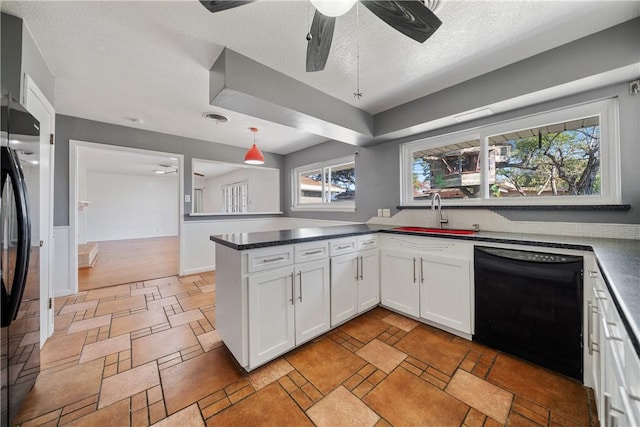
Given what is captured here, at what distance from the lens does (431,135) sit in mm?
2861

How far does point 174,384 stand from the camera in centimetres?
160

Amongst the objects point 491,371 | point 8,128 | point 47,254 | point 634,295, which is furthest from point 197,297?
point 634,295

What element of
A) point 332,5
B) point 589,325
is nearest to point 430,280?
point 589,325

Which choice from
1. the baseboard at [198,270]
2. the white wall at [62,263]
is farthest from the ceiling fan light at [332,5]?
the baseboard at [198,270]

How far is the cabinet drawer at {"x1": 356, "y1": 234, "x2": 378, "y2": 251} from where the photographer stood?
8.10 ft

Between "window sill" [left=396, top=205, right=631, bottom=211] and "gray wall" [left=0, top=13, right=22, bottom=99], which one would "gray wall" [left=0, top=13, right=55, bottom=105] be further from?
"window sill" [left=396, top=205, right=631, bottom=211]

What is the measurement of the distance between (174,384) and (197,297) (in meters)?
1.63

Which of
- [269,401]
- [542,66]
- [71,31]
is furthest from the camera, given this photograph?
[542,66]

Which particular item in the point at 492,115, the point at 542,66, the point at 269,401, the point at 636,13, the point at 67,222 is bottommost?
the point at 269,401

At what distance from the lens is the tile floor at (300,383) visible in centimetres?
135

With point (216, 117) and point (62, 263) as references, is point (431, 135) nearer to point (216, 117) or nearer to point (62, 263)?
point (216, 117)

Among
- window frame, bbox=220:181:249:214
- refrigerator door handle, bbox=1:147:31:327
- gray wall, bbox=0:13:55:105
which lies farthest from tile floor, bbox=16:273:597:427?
window frame, bbox=220:181:249:214

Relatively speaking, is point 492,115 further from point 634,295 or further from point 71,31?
point 71,31

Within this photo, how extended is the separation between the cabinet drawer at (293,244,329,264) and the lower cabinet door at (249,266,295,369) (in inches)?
5.1
